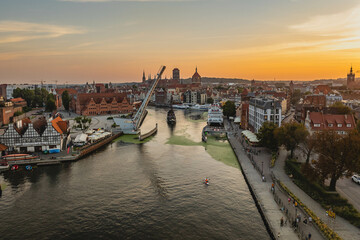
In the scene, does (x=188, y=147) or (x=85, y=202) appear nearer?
(x=85, y=202)

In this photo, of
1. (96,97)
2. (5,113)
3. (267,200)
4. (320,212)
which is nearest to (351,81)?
(96,97)

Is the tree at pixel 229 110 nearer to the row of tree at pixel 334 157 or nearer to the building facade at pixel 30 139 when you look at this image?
the building facade at pixel 30 139

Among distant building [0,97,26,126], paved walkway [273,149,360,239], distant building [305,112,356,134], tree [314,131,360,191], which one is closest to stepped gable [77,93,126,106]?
distant building [0,97,26,126]

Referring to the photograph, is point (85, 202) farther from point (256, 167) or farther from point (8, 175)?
point (256, 167)

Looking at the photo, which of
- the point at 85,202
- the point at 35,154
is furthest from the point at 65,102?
the point at 85,202

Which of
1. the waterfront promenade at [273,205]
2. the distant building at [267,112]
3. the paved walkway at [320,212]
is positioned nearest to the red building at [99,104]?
the distant building at [267,112]

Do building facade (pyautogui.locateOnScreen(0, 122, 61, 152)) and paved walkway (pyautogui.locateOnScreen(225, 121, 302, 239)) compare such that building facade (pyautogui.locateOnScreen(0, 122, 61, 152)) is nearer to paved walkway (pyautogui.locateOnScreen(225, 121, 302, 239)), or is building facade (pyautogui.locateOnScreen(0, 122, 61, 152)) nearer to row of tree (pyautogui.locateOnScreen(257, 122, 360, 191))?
paved walkway (pyautogui.locateOnScreen(225, 121, 302, 239))

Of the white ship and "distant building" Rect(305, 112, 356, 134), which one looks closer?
"distant building" Rect(305, 112, 356, 134)
